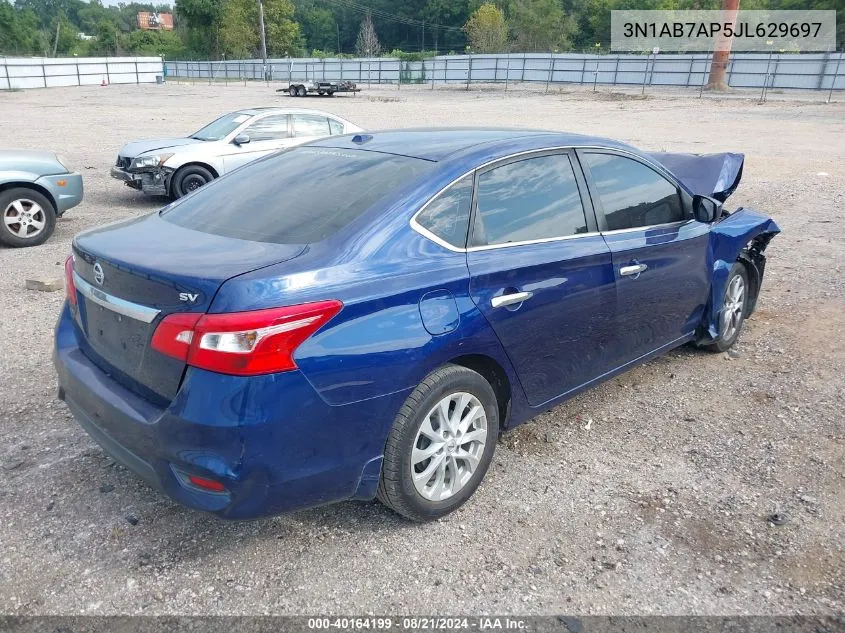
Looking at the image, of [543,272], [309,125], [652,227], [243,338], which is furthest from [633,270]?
[309,125]

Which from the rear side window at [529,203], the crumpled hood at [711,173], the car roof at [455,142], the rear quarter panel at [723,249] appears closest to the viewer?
the rear side window at [529,203]

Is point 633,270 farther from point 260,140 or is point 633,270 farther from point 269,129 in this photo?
point 269,129

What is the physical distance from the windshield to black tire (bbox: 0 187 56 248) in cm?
347

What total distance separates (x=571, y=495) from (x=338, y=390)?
1471mm

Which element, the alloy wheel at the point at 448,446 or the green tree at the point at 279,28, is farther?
the green tree at the point at 279,28

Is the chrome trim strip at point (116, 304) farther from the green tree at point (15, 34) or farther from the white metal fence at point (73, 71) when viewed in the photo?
the green tree at point (15, 34)

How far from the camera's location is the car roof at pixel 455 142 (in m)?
3.44

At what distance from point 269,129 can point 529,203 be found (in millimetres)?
8603

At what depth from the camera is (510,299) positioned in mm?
3158

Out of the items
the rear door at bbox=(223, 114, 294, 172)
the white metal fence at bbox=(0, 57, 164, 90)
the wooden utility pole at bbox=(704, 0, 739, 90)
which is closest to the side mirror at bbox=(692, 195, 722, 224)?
the rear door at bbox=(223, 114, 294, 172)

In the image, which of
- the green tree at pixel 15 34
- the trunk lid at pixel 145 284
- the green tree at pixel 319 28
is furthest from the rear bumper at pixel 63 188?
the green tree at pixel 319 28

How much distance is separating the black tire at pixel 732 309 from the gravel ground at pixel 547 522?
0.15 m

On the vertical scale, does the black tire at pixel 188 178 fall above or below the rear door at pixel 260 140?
below

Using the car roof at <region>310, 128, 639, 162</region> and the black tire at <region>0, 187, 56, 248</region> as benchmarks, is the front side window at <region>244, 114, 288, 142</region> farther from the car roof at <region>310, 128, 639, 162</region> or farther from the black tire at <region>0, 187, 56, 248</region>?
the car roof at <region>310, 128, 639, 162</region>
